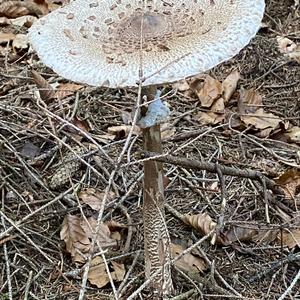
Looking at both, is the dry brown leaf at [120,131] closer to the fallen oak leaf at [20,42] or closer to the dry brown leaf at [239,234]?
the dry brown leaf at [239,234]

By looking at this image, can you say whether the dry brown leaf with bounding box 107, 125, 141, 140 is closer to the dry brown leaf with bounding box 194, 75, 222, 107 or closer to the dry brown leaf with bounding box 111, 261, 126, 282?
the dry brown leaf with bounding box 194, 75, 222, 107

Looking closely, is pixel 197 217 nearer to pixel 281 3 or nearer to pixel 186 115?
pixel 186 115

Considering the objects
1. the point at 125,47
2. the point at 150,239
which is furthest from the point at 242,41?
the point at 150,239

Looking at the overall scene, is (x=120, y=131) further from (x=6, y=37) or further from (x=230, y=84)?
(x=6, y=37)

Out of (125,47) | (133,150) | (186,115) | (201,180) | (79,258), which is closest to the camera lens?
(125,47)

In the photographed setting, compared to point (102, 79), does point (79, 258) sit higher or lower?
lower

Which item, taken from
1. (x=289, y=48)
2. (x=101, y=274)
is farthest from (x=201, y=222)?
(x=289, y=48)
